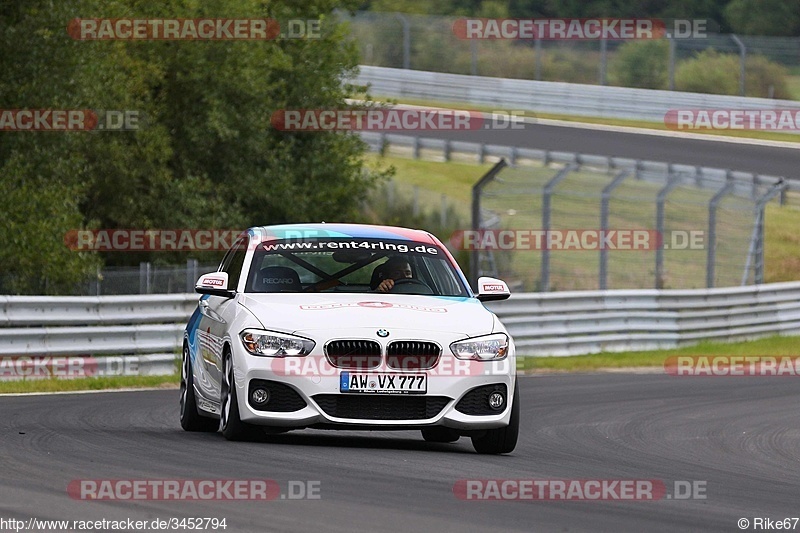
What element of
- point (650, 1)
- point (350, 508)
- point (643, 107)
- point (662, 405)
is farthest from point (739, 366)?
point (650, 1)

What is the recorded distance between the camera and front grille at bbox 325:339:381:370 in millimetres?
9344

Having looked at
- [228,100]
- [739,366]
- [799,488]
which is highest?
[228,100]

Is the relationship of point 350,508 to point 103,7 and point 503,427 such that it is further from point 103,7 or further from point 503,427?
point 103,7

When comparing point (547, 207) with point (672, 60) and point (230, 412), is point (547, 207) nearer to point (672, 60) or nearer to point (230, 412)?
point (230, 412)

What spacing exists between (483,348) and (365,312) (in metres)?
0.75

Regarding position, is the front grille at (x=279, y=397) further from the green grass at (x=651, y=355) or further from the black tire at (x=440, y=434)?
the green grass at (x=651, y=355)

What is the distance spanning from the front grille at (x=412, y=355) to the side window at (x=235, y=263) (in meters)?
1.53

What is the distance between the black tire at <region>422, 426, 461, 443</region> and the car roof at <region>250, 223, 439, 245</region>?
1.36 m

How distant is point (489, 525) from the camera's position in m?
6.73

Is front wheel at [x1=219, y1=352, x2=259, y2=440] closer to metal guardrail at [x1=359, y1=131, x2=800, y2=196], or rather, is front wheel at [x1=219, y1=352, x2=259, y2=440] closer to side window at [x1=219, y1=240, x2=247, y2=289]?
side window at [x1=219, y1=240, x2=247, y2=289]

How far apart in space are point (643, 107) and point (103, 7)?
22.2m

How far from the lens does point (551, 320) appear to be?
22094 mm

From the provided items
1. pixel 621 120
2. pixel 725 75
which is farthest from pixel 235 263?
pixel 725 75

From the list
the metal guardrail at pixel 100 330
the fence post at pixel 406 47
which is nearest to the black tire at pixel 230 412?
the metal guardrail at pixel 100 330
